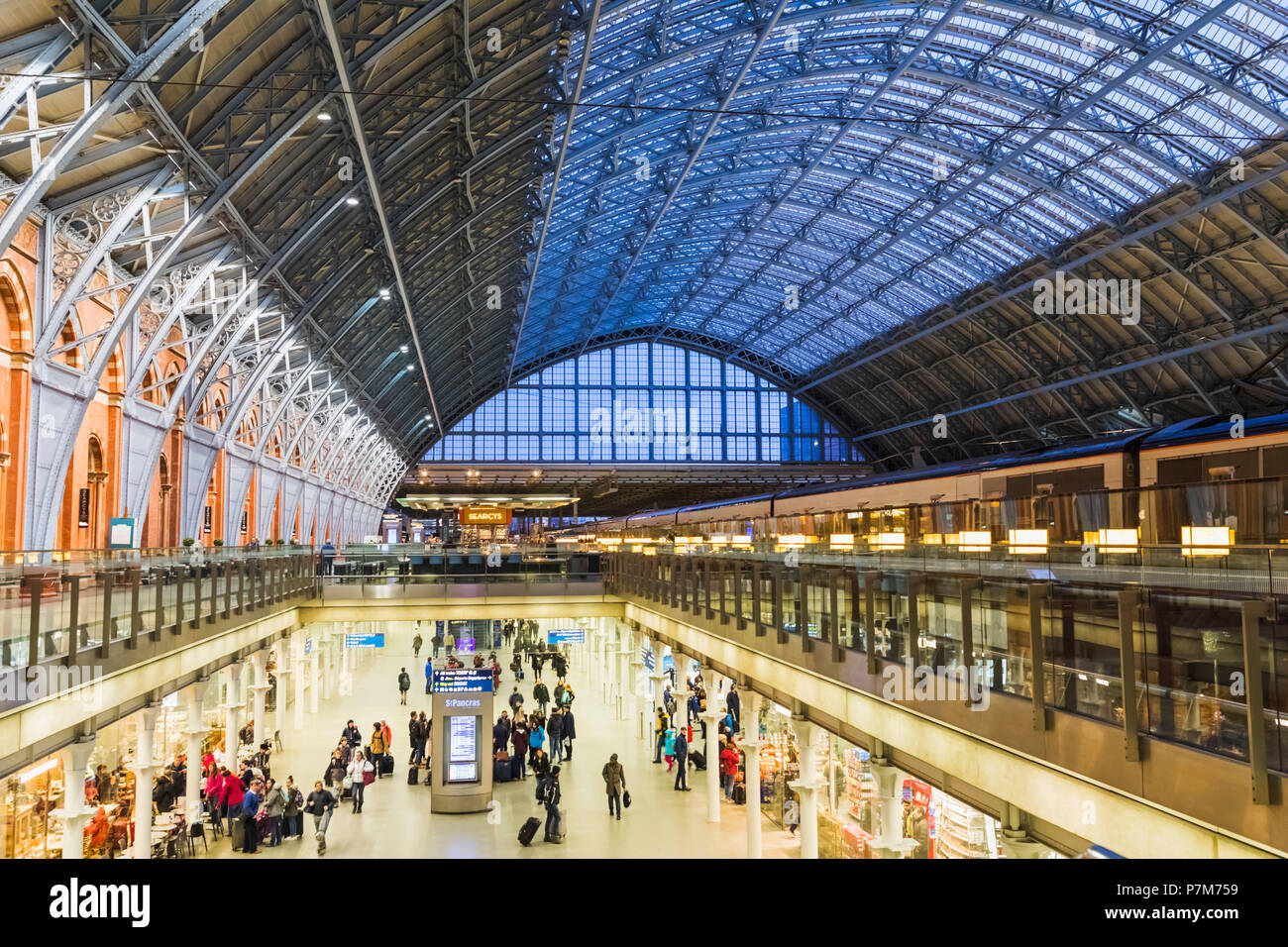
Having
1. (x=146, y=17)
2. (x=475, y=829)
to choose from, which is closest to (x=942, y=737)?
(x=475, y=829)

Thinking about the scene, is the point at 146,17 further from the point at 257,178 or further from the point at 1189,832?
the point at 1189,832

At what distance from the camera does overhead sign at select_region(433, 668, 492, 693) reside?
879 inches

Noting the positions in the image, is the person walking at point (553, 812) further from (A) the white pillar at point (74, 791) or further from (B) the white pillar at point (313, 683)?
(B) the white pillar at point (313, 683)

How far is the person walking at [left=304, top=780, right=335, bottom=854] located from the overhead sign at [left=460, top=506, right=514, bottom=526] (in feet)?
66.4

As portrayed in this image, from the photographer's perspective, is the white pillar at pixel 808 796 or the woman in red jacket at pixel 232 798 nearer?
the white pillar at pixel 808 796

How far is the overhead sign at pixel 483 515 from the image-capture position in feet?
130

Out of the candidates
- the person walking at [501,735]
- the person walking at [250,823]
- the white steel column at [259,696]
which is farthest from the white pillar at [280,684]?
the person walking at [250,823]

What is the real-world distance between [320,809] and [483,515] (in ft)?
70.3

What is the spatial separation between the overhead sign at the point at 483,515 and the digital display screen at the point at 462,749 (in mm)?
17856

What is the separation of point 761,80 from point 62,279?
26635mm

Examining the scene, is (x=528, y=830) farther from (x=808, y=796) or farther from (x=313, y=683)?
(x=313, y=683)

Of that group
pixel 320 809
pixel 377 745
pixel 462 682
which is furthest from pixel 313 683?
pixel 320 809

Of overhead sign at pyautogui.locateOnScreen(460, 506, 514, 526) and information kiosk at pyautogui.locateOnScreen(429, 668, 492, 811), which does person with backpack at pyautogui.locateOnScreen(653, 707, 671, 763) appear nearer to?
information kiosk at pyautogui.locateOnScreen(429, 668, 492, 811)
